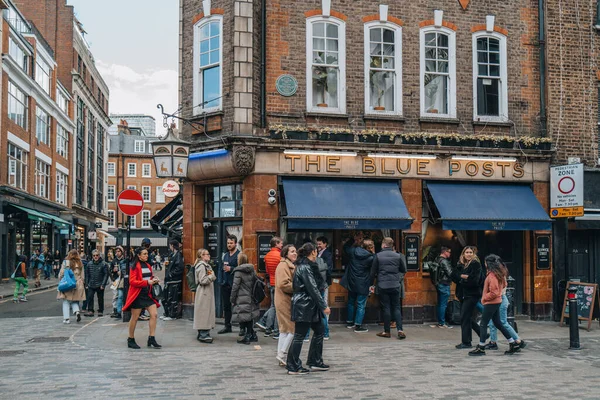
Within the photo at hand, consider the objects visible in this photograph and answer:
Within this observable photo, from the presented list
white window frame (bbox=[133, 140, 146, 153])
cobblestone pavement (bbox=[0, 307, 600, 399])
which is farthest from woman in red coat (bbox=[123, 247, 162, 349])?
white window frame (bbox=[133, 140, 146, 153])

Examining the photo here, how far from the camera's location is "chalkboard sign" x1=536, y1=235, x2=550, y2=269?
1568cm

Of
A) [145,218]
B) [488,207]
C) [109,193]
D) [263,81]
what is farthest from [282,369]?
[109,193]

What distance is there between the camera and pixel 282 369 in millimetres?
9531

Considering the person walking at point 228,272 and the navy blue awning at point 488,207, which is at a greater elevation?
the navy blue awning at point 488,207

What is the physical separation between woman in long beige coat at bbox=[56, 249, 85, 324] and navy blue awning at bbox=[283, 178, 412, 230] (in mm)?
5348

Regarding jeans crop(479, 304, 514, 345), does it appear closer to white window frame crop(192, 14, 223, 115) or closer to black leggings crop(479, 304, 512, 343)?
black leggings crop(479, 304, 512, 343)

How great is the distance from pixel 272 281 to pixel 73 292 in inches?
214

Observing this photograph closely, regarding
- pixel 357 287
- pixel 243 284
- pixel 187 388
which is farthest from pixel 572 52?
pixel 187 388

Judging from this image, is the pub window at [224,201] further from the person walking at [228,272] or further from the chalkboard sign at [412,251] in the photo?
the chalkboard sign at [412,251]

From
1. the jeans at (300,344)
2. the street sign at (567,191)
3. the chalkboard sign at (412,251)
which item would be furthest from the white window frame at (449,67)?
the jeans at (300,344)

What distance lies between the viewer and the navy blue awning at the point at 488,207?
14688 millimetres

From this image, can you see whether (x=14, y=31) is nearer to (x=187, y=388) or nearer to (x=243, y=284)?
(x=243, y=284)

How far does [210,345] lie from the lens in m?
11.7

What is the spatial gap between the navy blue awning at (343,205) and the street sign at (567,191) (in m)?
3.64
